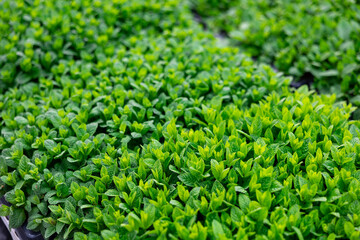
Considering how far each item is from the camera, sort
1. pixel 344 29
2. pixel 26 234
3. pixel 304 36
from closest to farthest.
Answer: pixel 26 234
pixel 344 29
pixel 304 36

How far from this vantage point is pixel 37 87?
342 centimetres

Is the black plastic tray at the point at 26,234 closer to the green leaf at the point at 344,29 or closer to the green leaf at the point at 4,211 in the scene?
the green leaf at the point at 4,211

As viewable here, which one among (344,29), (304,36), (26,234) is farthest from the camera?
(304,36)

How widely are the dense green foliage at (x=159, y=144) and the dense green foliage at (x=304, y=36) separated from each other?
675 mm

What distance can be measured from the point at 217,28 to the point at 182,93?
7.71 ft

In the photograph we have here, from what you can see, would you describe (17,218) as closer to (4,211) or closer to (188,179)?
(4,211)

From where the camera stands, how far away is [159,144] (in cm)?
254

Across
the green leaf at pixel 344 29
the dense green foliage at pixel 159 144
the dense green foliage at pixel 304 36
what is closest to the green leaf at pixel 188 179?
the dense green foliage at pixel 159 144

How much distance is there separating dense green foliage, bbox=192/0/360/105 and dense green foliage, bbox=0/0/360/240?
675 mm

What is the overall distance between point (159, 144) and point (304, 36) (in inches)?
106

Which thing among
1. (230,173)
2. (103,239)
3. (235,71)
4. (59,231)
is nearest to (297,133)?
(230,173)

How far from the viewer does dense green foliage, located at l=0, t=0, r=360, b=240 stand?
2.07 m

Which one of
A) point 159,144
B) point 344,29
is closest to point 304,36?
point 344,29

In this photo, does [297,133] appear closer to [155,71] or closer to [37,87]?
[155,71]
